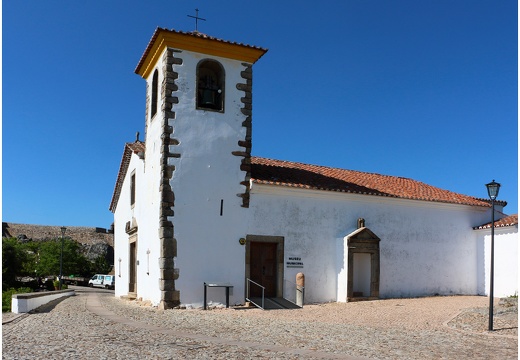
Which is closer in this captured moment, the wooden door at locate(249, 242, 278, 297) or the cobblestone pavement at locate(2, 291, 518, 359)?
the cobblestone pavement at locate(2, 291, 518, 359)

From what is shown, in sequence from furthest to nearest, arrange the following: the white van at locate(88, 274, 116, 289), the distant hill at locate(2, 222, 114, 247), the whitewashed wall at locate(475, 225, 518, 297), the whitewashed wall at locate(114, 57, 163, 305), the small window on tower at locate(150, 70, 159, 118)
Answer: the distant hill at locate(2, 222, 114, 247) → the white van at locate(88, 274, 116, 289) → the whitewashed wall at locate(475, 225, 518, 297) → the small window on tower at locate(150, 70, 159, 118) → the whitewashed wall at locate(114, 57, 163, 305)

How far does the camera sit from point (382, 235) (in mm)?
17781

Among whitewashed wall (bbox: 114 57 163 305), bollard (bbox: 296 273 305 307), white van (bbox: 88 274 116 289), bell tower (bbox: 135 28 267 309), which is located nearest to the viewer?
bell tower (bbox: 135 28 267 309)

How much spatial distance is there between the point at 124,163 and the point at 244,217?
7.80 m

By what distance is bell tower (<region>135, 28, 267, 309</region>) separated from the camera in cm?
1467

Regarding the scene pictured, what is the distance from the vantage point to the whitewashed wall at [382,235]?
1623 centimetres

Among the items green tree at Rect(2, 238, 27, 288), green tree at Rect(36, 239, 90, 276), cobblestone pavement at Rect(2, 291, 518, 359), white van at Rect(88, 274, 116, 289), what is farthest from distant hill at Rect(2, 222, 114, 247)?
cobblestone pavement at Rect(2, 291, 518, 359)

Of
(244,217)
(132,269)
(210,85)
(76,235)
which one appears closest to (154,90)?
(210,85)

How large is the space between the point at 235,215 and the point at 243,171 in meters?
1.33

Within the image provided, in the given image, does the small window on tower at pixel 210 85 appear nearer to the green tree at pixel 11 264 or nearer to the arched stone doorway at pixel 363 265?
the arched stone doorway at pixel 363 265

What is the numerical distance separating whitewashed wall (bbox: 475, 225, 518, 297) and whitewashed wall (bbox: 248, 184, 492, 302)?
0.32m

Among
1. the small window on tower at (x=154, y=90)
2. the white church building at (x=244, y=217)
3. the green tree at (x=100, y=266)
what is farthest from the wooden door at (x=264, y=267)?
the green tree at (x=100, y=266)

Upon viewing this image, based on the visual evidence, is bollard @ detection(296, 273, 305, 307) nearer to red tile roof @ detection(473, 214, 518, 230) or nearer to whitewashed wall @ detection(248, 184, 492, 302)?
whitewashed wall @ detection(248, 184, 492, 302)

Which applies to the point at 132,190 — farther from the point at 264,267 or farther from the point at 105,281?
the point at 105,281
